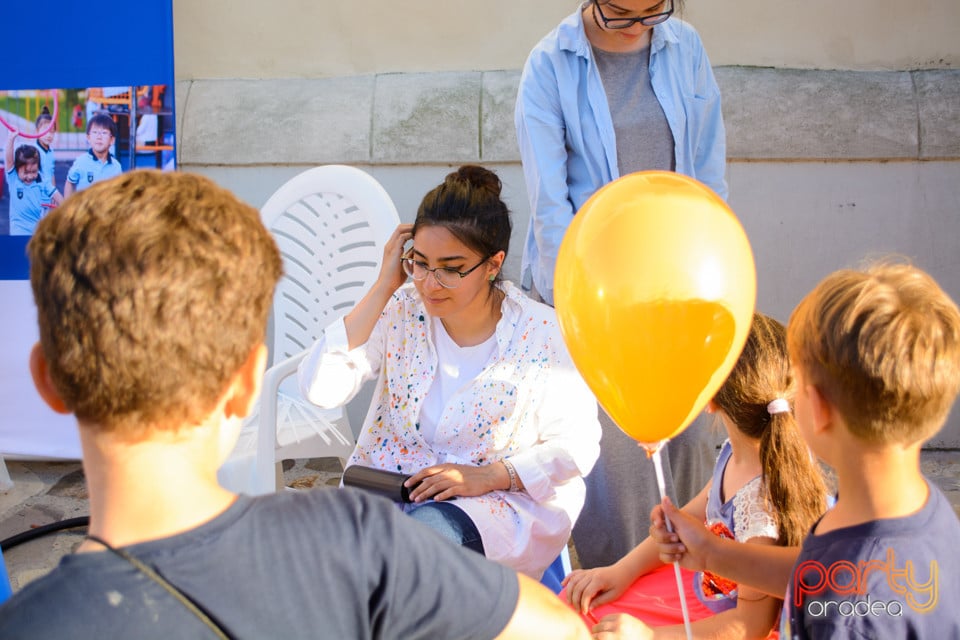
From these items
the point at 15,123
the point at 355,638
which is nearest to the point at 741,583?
the point at 355,638

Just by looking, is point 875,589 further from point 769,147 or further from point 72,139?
point 72,139

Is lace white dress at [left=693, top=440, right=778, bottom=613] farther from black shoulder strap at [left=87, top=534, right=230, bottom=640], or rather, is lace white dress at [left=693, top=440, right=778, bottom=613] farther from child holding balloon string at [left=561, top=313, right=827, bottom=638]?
black shoulder strap at [left=87, top=534, right=230, bottom=640]

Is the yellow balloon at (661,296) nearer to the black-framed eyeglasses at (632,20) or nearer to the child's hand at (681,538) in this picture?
the child's hand at (681,538)

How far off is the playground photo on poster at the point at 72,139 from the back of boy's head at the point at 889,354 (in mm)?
2576

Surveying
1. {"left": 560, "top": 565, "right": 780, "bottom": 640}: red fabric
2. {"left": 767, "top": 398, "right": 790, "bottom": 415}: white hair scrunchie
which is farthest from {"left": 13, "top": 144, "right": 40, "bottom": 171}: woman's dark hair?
{"left": 767, "top": 398, "right": 790, "bottom": 415}: white hair scrunchie

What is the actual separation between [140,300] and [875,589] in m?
0.99

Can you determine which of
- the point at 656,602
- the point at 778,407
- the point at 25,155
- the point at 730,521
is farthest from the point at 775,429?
the point at 25,155

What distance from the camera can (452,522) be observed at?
205 cm

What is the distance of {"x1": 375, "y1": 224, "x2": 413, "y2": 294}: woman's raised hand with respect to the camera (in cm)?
235

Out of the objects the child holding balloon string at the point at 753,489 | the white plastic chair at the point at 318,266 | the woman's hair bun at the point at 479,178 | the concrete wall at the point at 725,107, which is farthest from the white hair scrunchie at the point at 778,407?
the concrete wall at the point at 725,107

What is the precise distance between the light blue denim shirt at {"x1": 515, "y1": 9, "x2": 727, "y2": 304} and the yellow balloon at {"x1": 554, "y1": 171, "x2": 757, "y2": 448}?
997mm

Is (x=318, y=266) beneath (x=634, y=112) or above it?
beneath

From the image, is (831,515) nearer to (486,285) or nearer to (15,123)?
(486,285)

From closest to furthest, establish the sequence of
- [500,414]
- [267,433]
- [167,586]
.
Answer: [167,586] < [500,414] < [267,433]
